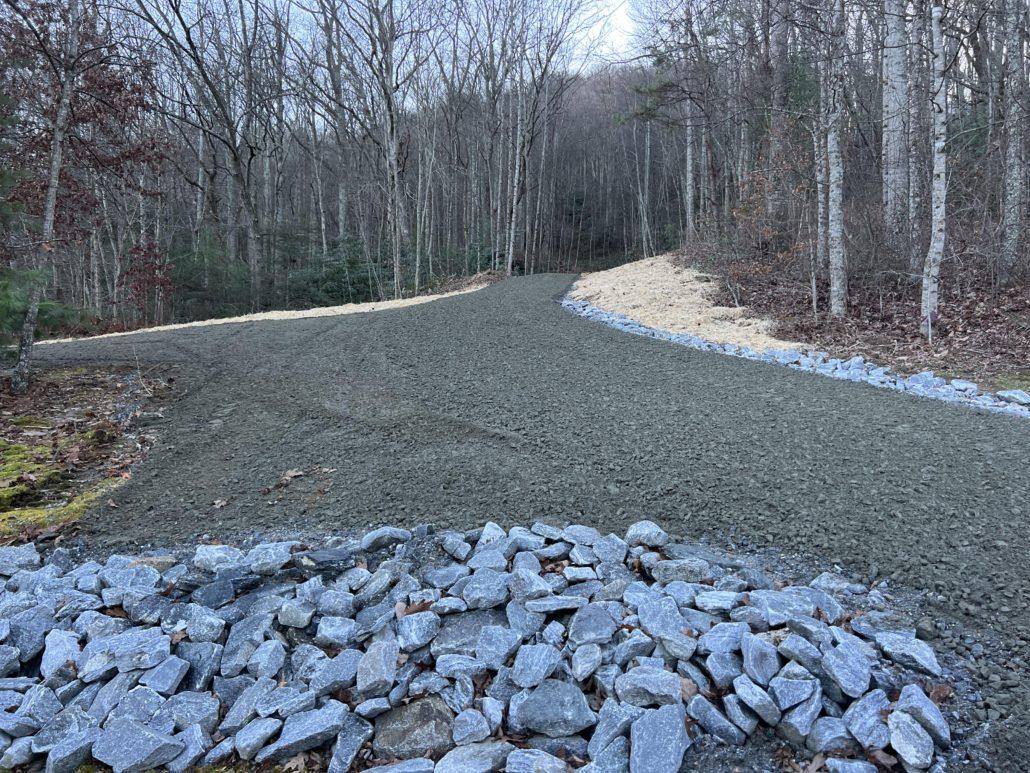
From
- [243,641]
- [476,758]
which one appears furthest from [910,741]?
[243,641]

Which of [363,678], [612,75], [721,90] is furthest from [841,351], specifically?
[612,75]

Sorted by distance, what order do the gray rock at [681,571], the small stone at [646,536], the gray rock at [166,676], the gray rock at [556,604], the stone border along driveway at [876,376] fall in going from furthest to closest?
the stone border along driveway at [876,376], the small stone at [646,536], the gray rock at [681,571], the gray rock at [556,604], the gray rock at [166,676]

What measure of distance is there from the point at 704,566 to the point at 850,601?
582 millimetres

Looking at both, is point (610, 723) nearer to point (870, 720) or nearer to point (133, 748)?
point (870, 720)

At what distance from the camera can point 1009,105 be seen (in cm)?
903

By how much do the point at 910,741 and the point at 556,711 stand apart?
1043mm

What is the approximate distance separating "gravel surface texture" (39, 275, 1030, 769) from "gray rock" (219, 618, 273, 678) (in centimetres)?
84

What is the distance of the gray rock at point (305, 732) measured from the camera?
196 cm

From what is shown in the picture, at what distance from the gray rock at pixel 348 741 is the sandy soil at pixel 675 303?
7.17 metres

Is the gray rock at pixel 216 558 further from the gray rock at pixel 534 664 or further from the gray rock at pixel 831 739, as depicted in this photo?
the gray rock at pixel 831 739

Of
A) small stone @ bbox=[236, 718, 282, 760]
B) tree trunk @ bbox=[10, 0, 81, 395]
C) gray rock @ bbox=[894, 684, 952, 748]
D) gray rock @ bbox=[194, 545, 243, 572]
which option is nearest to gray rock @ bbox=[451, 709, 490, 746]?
small stone @ bbox=[236, 718, 282, 760]

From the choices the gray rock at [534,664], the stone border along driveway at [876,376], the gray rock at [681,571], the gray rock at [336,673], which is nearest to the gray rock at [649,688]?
the gray rock at [534,664]

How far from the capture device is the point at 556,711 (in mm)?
2012

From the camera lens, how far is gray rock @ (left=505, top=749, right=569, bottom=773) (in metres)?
1.82
